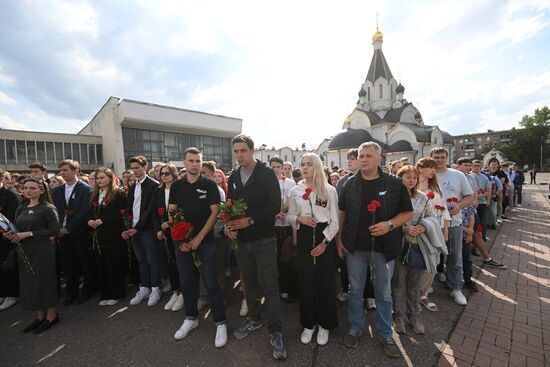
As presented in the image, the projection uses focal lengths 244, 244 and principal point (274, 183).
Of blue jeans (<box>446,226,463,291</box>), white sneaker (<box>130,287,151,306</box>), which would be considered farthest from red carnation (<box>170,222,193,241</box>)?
blue jeans (<box>446,226,463,291</box>)

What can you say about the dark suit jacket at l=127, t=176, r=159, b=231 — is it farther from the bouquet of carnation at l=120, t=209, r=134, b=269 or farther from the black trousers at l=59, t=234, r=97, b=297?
the black trousers at l=59, t=234, r=97, b=297

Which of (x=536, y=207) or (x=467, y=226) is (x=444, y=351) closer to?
(x=467, y=226)

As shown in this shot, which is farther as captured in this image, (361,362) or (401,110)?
(401,110)

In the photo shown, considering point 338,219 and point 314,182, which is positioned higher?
point 314,182

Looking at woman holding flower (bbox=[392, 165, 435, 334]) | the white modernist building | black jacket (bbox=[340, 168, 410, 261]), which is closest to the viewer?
black jacket (bbox=[340, 168, 410, 261])

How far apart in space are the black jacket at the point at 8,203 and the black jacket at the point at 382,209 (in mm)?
5880

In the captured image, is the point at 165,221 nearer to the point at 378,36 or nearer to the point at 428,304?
the point at 428,304

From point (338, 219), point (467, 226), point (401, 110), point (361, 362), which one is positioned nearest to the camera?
point (361, 362)

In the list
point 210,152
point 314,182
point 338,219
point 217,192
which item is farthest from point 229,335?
point 210,152

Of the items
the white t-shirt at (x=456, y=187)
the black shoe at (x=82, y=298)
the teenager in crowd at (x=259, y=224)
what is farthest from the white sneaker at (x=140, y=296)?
the white t-shirt at (x=456, y=187)

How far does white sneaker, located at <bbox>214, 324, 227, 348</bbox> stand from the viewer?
9.74 feet

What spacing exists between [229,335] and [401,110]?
47370mm

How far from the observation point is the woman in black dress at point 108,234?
4168mm

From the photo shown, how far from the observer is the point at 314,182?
2.92 meters
